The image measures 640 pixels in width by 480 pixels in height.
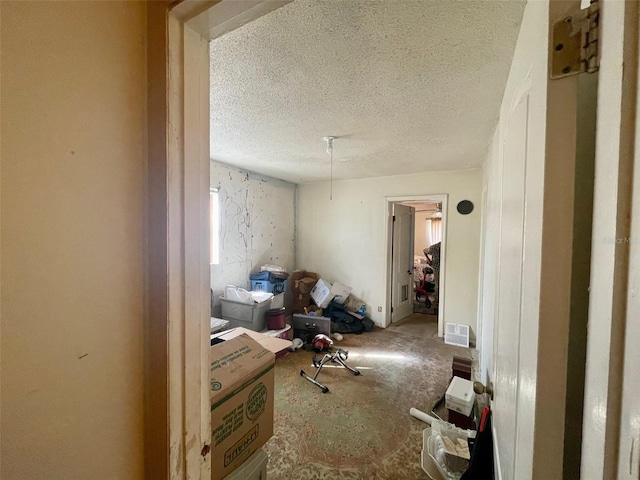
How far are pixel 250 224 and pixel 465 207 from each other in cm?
305

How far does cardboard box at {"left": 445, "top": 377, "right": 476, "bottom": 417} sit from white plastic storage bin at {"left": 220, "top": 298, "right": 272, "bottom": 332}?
2187 millimetres

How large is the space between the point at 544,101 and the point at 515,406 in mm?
678

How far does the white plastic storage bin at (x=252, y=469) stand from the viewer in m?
0.96

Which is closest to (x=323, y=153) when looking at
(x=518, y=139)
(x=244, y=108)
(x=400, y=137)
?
(x=400, y=137)

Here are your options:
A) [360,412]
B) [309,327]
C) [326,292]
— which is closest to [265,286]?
[309,327]

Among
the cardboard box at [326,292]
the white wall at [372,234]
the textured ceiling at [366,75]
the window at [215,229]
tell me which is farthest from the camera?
the cardboard box at [326,292]

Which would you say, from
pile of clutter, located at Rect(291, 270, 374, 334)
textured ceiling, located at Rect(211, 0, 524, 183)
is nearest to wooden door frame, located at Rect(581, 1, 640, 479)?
textured ceiling, located at Rect(211, 0, 524, 183)

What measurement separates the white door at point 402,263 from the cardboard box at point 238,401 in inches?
138

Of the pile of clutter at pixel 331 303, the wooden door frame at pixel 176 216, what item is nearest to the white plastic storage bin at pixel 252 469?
the wooden door frame at pixel 176 216

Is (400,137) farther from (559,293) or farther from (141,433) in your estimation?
(141,433)

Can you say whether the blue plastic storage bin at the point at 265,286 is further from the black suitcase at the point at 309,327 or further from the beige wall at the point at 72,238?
the beige wall at the point at 72,238

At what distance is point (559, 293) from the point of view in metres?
0.44

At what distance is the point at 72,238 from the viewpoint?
1.74ft

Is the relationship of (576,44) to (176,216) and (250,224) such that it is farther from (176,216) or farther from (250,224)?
(250,224)
